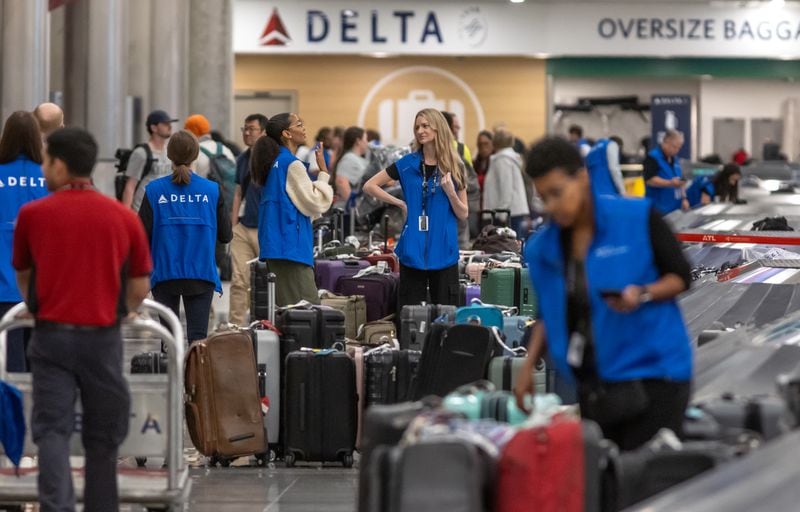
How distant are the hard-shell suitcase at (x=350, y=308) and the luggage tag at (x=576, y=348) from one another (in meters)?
5.53

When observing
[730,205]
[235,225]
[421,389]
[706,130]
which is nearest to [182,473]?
[421,389]

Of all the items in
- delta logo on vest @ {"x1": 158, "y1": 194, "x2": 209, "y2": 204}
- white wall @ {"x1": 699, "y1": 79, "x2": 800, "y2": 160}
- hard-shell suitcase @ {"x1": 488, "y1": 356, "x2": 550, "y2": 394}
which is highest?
white wall @ {"x1": 699, "y1": 79, "x2": 800, "y2": 160}

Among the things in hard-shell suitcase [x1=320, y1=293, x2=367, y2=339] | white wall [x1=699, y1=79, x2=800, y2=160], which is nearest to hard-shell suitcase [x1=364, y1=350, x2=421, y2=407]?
hard-shell suitcase [x1=320, y1=293, x2=367, y2=339]

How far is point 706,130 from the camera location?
36.1 metres

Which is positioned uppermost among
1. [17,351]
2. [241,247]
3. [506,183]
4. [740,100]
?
[740,100]

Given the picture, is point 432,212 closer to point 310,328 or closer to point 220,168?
point 310,328

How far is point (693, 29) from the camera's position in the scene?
33344 millimetres

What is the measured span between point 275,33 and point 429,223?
22.6 metres

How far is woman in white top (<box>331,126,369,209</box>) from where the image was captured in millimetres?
17516

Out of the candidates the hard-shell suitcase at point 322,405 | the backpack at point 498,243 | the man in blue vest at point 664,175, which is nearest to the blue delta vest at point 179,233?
the hard-shell suitcase at point 322,405

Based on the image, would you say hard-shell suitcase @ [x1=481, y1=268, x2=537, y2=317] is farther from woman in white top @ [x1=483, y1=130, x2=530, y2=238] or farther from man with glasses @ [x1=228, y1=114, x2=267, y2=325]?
woman in white top @ [x1=483, y1=130, x2=530, y2=238]

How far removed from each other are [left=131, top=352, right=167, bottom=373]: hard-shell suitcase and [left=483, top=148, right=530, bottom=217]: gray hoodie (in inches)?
351

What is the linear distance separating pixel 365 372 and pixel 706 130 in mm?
28671

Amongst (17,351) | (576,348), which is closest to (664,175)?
(17,351)
